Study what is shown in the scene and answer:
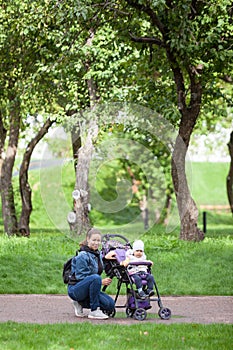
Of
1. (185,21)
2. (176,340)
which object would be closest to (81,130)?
(185,21)

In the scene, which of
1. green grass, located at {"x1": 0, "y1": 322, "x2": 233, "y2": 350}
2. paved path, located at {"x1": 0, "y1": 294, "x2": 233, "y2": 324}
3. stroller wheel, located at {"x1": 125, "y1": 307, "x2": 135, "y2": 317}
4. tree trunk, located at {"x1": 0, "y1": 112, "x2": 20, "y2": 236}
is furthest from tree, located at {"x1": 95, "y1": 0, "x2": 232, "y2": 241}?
green grass, located at {"x1": 0, "y1": 322, "x2": 233, "y2": 350}

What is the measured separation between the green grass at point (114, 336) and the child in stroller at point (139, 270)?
771 mm

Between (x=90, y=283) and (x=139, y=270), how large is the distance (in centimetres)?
65

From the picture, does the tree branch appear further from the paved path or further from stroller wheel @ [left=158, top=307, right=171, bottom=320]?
stroller wheel @ [left=158, top=307, right=171, bottom=320]

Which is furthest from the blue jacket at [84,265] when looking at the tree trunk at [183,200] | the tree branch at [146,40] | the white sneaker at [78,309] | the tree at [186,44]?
the tree branch at [146,40]

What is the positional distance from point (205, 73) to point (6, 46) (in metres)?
6.01

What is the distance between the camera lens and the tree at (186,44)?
17.5 metres

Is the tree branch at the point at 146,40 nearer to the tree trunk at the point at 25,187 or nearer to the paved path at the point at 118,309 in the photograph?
the paved path at the point at 118,309

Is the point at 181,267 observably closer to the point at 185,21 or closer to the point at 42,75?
the point at 185,21

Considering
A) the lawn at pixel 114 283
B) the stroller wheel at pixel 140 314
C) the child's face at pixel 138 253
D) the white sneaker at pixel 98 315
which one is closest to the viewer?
the lawn at pixel 114 283

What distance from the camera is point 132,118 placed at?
1961 cm

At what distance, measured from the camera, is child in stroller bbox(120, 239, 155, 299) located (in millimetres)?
10523

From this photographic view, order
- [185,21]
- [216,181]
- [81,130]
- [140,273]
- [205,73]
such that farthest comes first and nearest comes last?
[216,181], [81,130], [205,73], [185,21], [140,273]

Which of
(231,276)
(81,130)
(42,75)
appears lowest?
(231,276)
